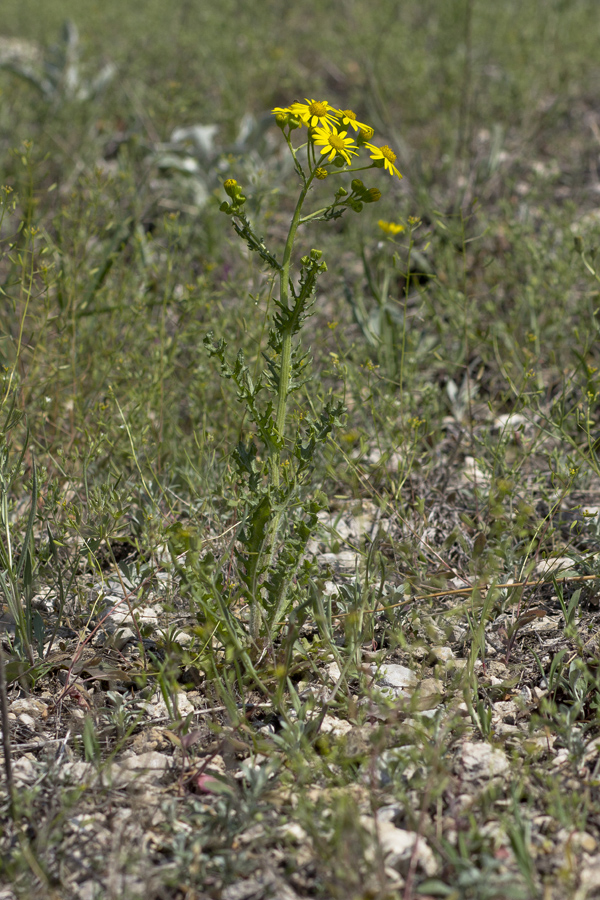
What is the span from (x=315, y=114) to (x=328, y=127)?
5cm

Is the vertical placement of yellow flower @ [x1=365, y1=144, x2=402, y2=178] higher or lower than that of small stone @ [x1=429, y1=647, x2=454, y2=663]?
higher

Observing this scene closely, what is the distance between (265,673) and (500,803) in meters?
0.61

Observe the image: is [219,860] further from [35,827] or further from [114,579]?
[114,579]

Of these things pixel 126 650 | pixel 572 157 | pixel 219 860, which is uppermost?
pixel 572 157

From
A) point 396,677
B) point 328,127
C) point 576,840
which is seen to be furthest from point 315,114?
point 576,840

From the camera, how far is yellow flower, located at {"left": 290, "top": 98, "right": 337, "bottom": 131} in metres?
1.63

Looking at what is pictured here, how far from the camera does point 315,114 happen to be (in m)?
1.69

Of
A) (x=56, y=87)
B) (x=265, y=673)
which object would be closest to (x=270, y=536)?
(x=265, y=673)

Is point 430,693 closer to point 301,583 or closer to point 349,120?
point 301,583

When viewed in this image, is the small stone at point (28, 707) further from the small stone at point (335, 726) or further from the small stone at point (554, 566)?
the small stone at point (554, 566)

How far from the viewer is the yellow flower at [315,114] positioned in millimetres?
1631

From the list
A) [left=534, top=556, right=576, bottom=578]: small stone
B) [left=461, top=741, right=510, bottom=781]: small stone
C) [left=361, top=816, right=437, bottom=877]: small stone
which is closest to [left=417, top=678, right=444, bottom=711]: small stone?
[left=461, top=741, right=510, bottom=781]: small stone

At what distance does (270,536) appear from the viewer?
6.00ft

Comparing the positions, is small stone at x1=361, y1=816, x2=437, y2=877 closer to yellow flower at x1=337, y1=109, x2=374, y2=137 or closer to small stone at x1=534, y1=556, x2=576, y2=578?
small stone at x1=534, y1=556, x2=576, y2=578
